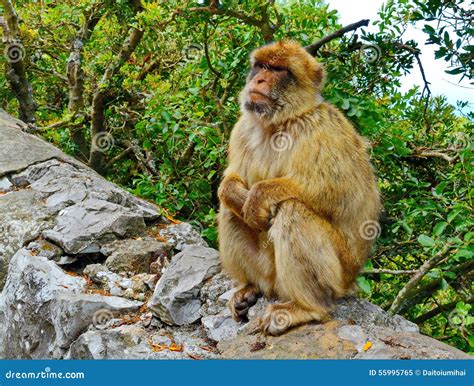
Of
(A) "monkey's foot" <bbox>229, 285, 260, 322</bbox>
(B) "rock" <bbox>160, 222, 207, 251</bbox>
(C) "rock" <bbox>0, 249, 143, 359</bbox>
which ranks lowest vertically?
(C) "rock" <bbox>0, 249, 143, 359</bbox>

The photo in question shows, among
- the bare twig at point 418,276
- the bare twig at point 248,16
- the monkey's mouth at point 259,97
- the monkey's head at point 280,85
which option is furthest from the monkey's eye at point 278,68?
the bare twig at point 418,276

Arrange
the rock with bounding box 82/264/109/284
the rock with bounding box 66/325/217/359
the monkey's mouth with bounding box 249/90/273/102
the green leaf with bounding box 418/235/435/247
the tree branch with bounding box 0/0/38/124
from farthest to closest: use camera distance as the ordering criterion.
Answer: the tree branch with bounding box 0/0/38/124, the rock with bounding box 82/264/109/284, the green leaf with bounding box 418/235/435/247, the monkey's mouth with bounding box 249/90/273/102, the rock with bounding box 66/325/217/359

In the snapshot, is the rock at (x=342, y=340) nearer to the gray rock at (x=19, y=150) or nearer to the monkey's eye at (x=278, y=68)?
the monkey's eye at (x=278, y=68)

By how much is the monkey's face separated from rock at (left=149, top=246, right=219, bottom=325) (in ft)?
4.02

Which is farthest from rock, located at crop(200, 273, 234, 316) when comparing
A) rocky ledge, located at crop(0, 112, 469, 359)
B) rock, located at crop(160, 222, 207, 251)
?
rock, located at crop(160, 222, 207, 251)

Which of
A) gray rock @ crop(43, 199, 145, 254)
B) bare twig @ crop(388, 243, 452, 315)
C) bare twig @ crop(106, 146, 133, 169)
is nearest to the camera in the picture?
bare twig @ crop(388, 243, 452, 315)

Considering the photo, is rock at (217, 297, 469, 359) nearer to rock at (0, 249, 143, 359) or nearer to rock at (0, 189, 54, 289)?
rock at (0, 249, 143, 359)

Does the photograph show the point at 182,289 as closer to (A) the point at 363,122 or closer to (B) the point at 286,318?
(B) the point at 286,318

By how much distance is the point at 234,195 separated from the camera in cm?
398

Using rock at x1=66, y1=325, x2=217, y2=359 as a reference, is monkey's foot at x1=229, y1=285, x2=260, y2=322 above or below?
above

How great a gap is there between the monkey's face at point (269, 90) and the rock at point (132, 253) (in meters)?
1.49

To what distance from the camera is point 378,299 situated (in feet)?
18.7

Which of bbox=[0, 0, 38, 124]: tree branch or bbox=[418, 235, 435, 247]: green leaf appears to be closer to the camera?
bbox=[418, 235, 435, 247]: green leaf

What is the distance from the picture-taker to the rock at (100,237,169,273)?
469 centimetres
